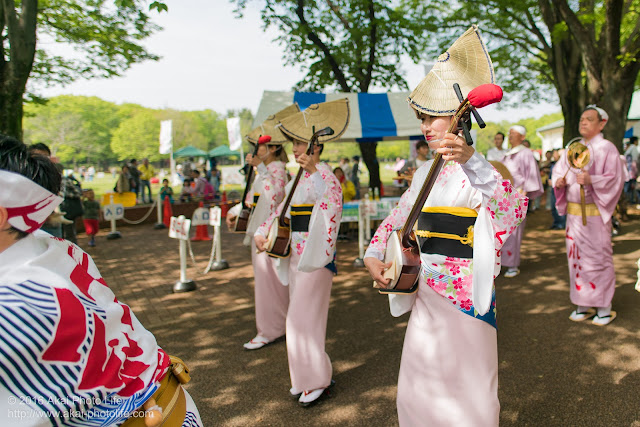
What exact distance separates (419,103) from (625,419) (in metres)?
2.38

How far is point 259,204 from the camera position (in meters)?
4.48

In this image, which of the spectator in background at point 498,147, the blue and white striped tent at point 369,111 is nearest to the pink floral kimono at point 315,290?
the blue and white striped tent at point 369,111

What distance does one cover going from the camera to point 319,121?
3424 millimetres

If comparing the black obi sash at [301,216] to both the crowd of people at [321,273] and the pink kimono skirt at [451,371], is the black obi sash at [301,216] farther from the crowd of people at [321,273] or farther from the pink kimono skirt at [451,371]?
the pink kimono skirt at [451,371]

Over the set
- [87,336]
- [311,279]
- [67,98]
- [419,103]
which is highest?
[67,98]

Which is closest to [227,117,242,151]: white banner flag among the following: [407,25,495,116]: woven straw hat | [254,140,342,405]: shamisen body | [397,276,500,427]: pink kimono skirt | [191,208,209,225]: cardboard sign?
[191,208,209,225]: cardboard sign

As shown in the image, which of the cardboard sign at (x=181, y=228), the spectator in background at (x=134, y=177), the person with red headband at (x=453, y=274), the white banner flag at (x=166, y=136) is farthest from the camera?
the white banner flag at (x=166, y=136)

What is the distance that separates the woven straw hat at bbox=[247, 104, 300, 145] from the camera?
4453 mm

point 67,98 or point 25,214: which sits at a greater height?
point 67,98

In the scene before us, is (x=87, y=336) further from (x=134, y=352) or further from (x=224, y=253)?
(x=224, y=253)

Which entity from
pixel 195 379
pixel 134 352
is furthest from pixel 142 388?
pixel 195 379

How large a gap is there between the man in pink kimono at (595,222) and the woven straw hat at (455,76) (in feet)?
9.34

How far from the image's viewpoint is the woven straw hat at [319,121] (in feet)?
11.1

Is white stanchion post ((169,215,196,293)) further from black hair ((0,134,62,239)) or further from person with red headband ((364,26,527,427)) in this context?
black hair ((0,134,62,239))
